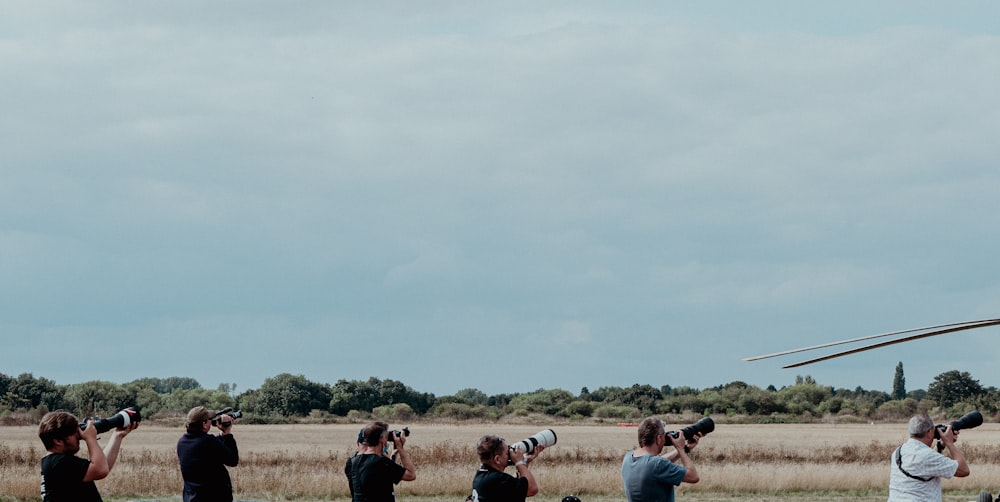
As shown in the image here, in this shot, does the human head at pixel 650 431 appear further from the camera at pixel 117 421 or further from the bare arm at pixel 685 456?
the camera at pixel 117 421

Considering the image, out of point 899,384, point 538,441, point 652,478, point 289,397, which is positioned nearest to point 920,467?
point 652,478

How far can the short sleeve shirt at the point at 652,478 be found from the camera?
657 cm

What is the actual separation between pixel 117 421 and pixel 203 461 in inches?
51.3

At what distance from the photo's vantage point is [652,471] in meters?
6.58

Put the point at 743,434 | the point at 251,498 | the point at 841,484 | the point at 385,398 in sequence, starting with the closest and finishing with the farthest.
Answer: the point at 251,498
the point at 841,484
the point at 743,434
the point at 385,398

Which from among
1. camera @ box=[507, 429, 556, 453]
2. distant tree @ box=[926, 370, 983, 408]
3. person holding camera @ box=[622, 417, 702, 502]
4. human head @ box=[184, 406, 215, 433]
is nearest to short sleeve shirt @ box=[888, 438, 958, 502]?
person holding camera @ box=[622, 417, 702, 502]

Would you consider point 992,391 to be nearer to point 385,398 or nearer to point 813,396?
point 813,396

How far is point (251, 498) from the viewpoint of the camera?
19.1 m

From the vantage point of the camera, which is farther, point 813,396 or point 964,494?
point 813,396

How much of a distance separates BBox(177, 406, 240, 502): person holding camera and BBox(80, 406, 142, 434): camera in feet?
3.22

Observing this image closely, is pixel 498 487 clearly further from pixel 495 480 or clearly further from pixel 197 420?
pixel 197 420

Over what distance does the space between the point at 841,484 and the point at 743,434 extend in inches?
1151

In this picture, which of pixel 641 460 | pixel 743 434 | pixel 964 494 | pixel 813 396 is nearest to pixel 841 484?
pixel 964 494

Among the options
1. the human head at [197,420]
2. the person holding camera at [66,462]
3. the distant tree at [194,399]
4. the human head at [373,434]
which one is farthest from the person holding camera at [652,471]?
the distant tree at [194,399]
